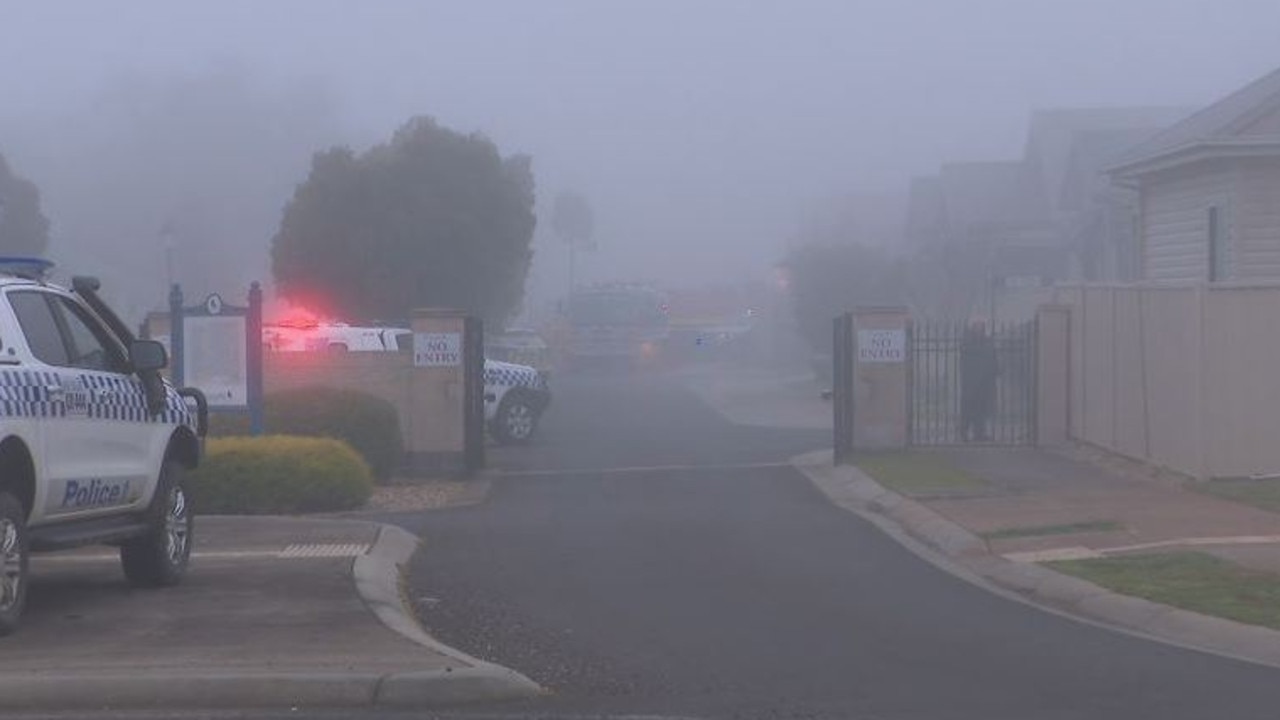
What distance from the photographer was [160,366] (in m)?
12.7

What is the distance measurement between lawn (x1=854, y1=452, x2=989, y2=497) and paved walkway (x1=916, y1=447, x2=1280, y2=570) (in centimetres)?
26

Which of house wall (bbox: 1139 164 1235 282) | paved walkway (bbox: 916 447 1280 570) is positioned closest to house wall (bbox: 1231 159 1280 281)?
house wall (bbox: 1139 164 1235 282)

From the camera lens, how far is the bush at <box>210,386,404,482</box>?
23.0 metres

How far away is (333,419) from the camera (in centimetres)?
2309

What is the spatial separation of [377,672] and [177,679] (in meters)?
0.92

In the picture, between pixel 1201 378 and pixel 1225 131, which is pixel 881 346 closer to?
pixel 1225 131

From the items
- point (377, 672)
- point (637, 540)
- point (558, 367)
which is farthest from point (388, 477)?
point (558, 367)

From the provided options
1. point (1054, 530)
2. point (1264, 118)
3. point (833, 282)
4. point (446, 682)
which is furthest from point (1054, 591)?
point (833, 282)

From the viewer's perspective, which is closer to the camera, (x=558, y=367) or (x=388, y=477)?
(x=388, y=477)

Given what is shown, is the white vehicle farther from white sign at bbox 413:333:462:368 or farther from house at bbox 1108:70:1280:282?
house at bbox 1108:70:1280:282

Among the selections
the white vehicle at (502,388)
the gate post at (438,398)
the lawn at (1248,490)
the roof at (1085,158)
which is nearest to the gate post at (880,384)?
the gate post at (438,398)

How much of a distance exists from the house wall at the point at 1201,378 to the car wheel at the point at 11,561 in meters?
13.4

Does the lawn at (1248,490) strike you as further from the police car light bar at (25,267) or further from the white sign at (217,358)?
the police car light bar at (25,267)

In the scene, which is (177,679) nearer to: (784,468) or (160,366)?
(160,366)
